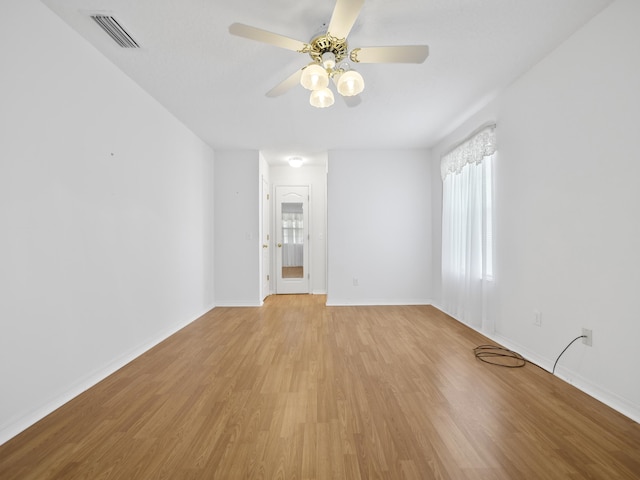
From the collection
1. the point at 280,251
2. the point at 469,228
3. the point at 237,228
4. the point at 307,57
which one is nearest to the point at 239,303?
the point at 237,228

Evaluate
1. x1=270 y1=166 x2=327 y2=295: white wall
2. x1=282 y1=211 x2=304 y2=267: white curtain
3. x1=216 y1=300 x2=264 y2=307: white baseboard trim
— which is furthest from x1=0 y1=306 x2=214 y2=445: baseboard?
x1=270 y1=166 x2=327 y2=295: white wall

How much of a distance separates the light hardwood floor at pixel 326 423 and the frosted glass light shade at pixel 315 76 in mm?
2053

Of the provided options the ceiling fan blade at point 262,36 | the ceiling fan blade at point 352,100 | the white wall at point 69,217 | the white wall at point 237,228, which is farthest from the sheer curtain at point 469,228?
the white wall at point 69,217

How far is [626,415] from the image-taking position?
5.83ft

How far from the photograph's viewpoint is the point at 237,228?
16.3ft

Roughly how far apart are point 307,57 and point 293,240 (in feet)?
13.1

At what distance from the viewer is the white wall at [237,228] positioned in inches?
195

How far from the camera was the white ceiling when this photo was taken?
1895mm

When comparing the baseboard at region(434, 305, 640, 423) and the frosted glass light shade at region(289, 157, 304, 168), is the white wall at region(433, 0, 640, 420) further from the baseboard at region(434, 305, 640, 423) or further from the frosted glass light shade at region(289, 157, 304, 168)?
the frosted glass light shade at region(289, 157, 304, 168)

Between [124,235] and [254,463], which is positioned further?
[124,235]

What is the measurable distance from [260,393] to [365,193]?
3.68m

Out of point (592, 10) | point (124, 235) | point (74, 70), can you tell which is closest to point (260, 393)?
point (124, 235)

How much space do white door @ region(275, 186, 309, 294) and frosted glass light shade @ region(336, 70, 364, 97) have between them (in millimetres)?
4180

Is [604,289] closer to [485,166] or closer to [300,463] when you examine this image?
[485,166]
